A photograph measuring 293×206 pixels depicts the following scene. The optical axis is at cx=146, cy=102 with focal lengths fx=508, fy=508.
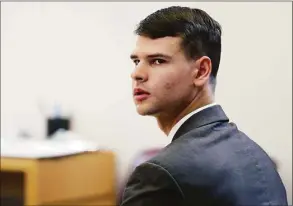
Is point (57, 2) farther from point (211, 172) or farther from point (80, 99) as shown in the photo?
point (211, 172)

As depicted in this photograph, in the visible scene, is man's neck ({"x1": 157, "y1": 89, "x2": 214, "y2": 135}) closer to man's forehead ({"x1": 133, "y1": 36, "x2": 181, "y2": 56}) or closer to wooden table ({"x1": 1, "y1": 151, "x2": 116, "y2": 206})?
man's forehead ({"x1": 133, "y1": 36, "x2": 181, "y2": 56})

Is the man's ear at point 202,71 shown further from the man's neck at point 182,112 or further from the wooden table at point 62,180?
the wooden table at point 62,180

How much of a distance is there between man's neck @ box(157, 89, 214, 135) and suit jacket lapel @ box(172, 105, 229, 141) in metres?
0.03

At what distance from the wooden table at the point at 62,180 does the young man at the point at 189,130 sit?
46.1 inches

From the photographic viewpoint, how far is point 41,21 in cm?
285

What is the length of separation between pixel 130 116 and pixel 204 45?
60.6 inches

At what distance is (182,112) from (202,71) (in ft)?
0.34

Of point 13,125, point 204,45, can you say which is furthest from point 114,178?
point 204,45

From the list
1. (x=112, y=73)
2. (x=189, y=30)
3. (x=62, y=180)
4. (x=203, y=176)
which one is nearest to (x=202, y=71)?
(x=189, y=30)

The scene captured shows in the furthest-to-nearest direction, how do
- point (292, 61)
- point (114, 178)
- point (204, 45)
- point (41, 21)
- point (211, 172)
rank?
point (41, 21) → point (114, 178) → point (292, 61) → point (204, 45) → point (211, 172)

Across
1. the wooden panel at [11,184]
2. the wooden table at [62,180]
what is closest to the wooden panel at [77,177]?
the wooden table at [62,180]

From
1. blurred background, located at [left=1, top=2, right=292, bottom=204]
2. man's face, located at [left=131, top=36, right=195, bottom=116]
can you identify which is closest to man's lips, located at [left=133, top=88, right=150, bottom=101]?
man's face, located at [left=131, top=36, right=195, bottom=116]

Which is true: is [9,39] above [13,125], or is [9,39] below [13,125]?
above

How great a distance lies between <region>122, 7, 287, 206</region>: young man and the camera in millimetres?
970
